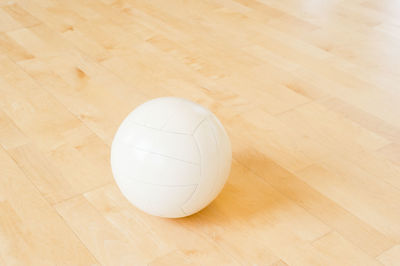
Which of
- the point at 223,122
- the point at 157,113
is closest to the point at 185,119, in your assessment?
the point at 157,113

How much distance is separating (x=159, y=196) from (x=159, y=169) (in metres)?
0.08

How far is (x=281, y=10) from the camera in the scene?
10.4 feet

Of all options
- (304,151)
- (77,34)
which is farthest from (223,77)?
(77,34)

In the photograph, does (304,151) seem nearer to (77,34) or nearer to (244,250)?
(244,250)

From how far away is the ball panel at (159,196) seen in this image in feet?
5.03

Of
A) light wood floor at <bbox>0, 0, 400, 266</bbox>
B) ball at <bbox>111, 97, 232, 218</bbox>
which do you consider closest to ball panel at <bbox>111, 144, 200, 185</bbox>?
ball at <bbox>111, 97, 232, 218</bbox>

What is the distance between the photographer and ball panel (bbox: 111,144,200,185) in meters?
1.51

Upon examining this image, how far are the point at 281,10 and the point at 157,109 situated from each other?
1.81m

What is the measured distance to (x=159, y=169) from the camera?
1.51 meters

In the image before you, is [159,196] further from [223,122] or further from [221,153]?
[223,122]

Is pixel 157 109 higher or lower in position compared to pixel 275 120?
higher

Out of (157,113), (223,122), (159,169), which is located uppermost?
(157,113)

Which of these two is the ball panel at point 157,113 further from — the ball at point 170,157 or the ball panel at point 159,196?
the ball panel at point 159,196

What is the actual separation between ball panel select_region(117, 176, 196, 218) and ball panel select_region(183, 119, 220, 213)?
0.02 meters
